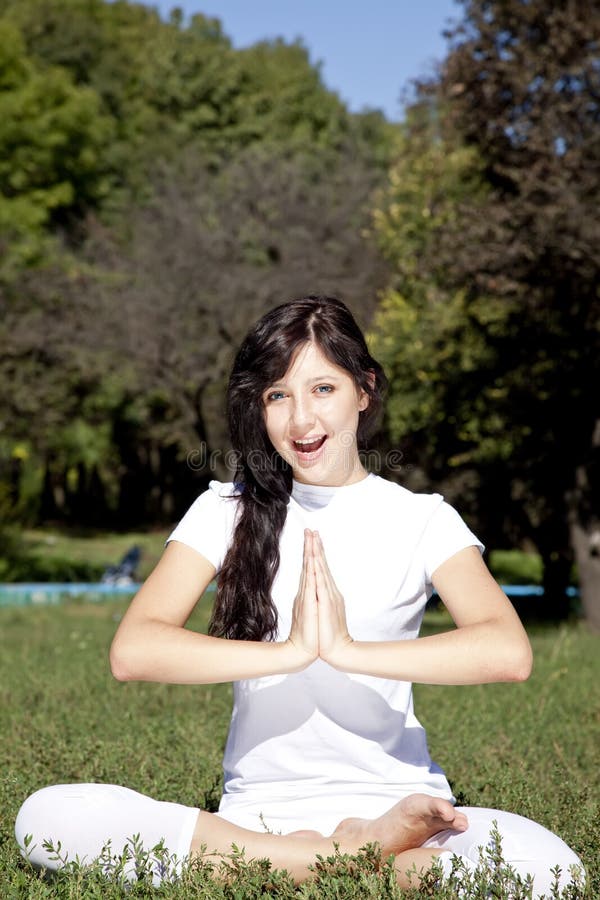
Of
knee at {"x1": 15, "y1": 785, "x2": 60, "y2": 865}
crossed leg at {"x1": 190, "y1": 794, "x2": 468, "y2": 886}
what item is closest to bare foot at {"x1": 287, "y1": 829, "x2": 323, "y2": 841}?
crossed leg at {"x1": 190, "y1": 794, "x2": 468, "y2": 886}

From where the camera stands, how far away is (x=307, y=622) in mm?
2996

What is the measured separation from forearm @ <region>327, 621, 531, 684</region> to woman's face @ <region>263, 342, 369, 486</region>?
710 mm

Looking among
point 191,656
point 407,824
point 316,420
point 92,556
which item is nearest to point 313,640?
point 191,656

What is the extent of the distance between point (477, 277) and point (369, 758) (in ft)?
34.6

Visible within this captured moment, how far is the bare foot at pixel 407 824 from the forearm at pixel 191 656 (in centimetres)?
49


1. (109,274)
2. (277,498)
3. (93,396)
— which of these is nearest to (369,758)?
(277,498)

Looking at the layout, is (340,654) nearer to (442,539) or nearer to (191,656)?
(191,656)

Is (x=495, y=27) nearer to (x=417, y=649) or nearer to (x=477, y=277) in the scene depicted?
(x=477, y=277)

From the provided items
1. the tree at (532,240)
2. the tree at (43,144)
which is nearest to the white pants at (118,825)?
the tree at (532,240)

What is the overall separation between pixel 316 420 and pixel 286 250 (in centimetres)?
2120

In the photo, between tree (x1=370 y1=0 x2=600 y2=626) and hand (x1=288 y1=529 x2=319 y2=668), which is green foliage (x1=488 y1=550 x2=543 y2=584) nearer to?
tree (x1=370 y1=0 x2=600 y2=626)

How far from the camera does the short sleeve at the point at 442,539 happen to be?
3379 millimetres

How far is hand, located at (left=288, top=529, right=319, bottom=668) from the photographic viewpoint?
300 centimetres

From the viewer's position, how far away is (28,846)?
3385mm
